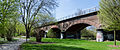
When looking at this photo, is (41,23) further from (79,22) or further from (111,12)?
(111,12)

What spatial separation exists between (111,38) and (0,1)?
2556 cm

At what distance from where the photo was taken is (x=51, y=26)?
48656mm

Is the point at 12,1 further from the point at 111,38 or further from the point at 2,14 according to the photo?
the point at 111,38

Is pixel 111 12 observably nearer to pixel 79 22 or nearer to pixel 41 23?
pixel 79 22

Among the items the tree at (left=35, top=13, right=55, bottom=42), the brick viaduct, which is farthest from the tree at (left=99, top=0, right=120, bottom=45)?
the tree at (left=35, top=13, right=55, bottom=42)

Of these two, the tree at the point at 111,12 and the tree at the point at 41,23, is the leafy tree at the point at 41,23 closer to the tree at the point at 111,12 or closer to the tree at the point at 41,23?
the tree at the point at 41,23

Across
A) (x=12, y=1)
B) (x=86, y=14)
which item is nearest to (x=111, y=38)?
(x=86, y=14)

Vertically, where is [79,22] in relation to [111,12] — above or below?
below

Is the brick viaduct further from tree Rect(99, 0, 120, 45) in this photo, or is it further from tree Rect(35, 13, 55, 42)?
tree Rect(99, 0, 120, 45)

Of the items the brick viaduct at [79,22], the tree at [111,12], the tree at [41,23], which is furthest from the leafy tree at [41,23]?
the tree at [111,12]

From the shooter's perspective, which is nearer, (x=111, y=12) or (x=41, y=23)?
(x=111, y=12)

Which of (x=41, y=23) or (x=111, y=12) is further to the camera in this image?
(x=41, y=23)

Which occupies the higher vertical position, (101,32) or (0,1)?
(0,1)

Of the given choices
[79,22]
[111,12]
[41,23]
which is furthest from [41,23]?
[111,12]
